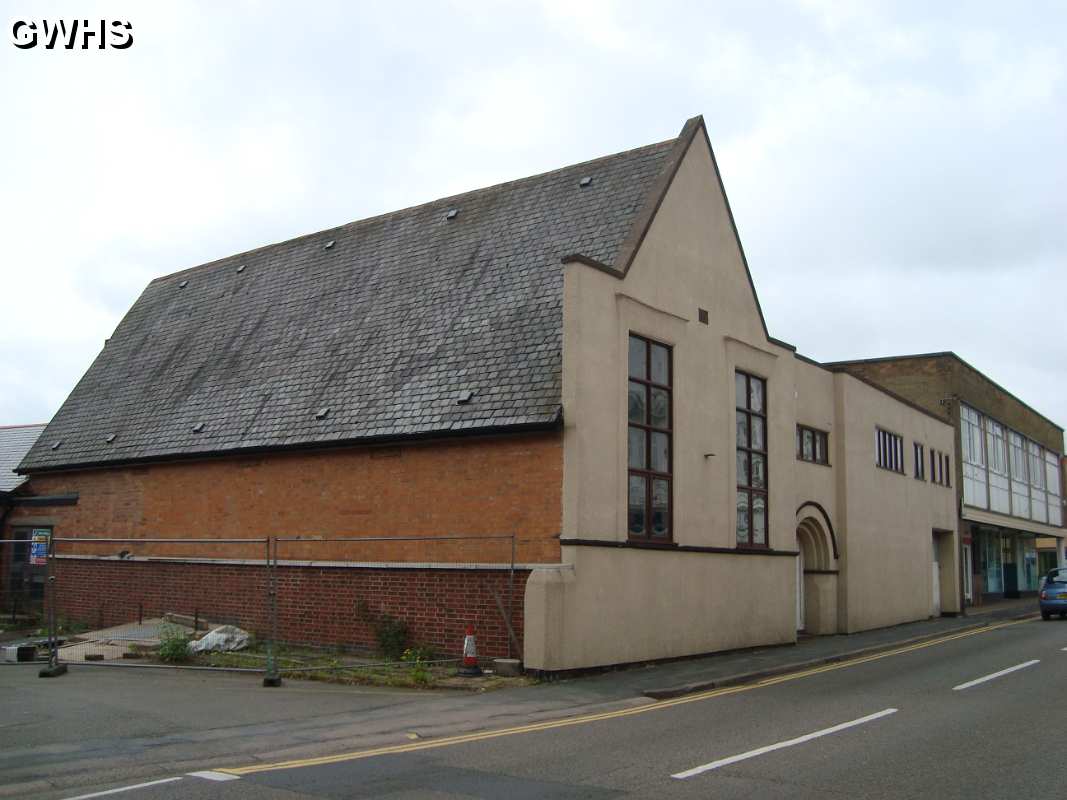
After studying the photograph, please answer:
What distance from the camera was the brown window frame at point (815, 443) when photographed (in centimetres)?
2636

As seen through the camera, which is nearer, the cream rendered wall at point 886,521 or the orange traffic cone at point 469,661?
the orange traffic cone at point 469,661

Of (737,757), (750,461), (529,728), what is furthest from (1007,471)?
(737,757)

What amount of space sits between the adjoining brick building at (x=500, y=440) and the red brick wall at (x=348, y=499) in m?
0.05

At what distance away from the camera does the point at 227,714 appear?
39.8ft

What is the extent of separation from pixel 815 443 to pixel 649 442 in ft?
33.5

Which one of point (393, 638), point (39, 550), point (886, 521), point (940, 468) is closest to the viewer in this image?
point (393, 638)

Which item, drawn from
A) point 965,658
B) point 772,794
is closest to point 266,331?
point 965,658

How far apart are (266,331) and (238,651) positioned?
30.8 ft

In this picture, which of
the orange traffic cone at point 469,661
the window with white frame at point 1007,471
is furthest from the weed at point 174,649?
the window with white frame at point 1007,471

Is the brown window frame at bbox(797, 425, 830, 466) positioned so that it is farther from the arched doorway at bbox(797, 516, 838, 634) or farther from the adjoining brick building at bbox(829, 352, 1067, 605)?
the adjoining brick building at bbox(829, 352, 1067, 605)

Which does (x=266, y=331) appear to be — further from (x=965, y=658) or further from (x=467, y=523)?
(x=965, y=658)

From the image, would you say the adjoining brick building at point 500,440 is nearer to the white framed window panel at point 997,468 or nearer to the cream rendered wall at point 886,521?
the cream rendered wall at point 886,521

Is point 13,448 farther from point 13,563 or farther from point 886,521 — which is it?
point 886,521

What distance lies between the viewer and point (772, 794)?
26.4ft
